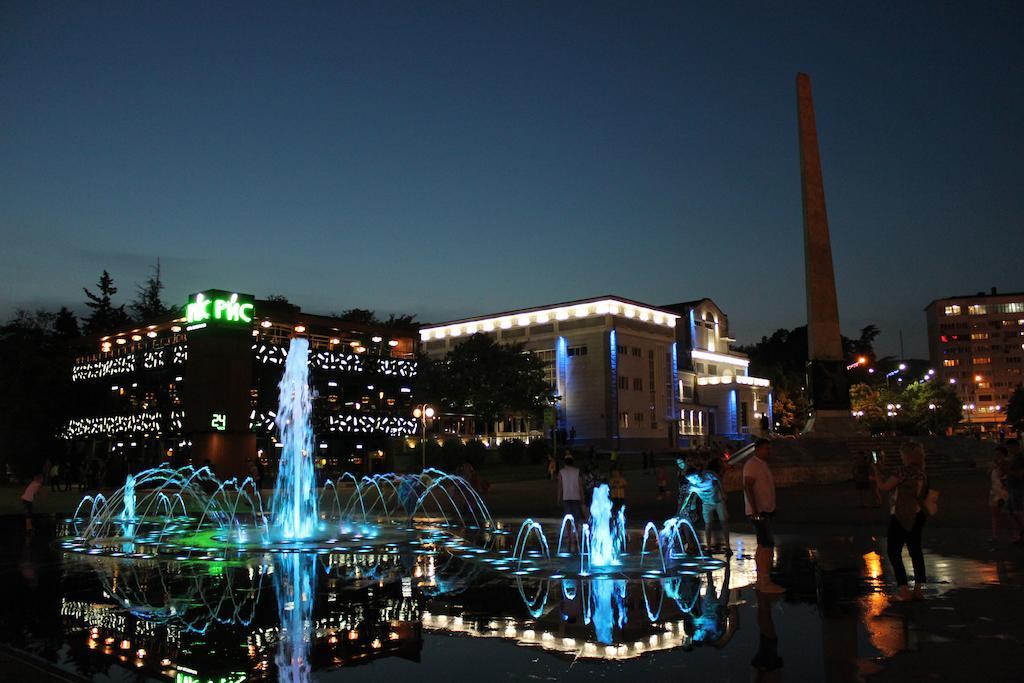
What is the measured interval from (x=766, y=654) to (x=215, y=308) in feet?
149

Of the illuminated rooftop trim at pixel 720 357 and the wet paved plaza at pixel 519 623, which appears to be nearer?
the wet paved plaza at pixel 519 623

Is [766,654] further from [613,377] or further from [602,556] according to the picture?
[613,377]

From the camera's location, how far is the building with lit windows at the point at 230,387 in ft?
157

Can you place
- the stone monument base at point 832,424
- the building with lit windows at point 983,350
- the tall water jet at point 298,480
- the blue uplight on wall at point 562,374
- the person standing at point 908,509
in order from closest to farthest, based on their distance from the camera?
the person standing at point 908,509, the tall water jet at point 298,480, the stone monument base at point 832,424, the blue uplight on wall at point 562,374, the building with lit windows at point 983,350

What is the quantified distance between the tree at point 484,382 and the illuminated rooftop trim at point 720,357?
28.8 m

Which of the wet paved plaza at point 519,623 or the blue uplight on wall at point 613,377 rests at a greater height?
the blue uplight on wall at point 613,377

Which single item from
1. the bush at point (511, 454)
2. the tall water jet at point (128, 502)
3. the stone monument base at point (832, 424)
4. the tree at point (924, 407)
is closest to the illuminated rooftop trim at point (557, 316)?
the bush at point (511, 454)

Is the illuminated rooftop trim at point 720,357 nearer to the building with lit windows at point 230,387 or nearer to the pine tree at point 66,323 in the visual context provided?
the building with lit windows at point 230,387

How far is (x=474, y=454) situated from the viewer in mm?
53031

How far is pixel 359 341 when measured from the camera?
225 ft

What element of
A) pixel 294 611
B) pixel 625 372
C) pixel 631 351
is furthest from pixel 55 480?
pixel 631 351

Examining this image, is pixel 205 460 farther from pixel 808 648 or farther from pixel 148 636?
pixel 808 648

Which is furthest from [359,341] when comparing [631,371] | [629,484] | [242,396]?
[629,484]

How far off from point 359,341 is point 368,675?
205 feet
